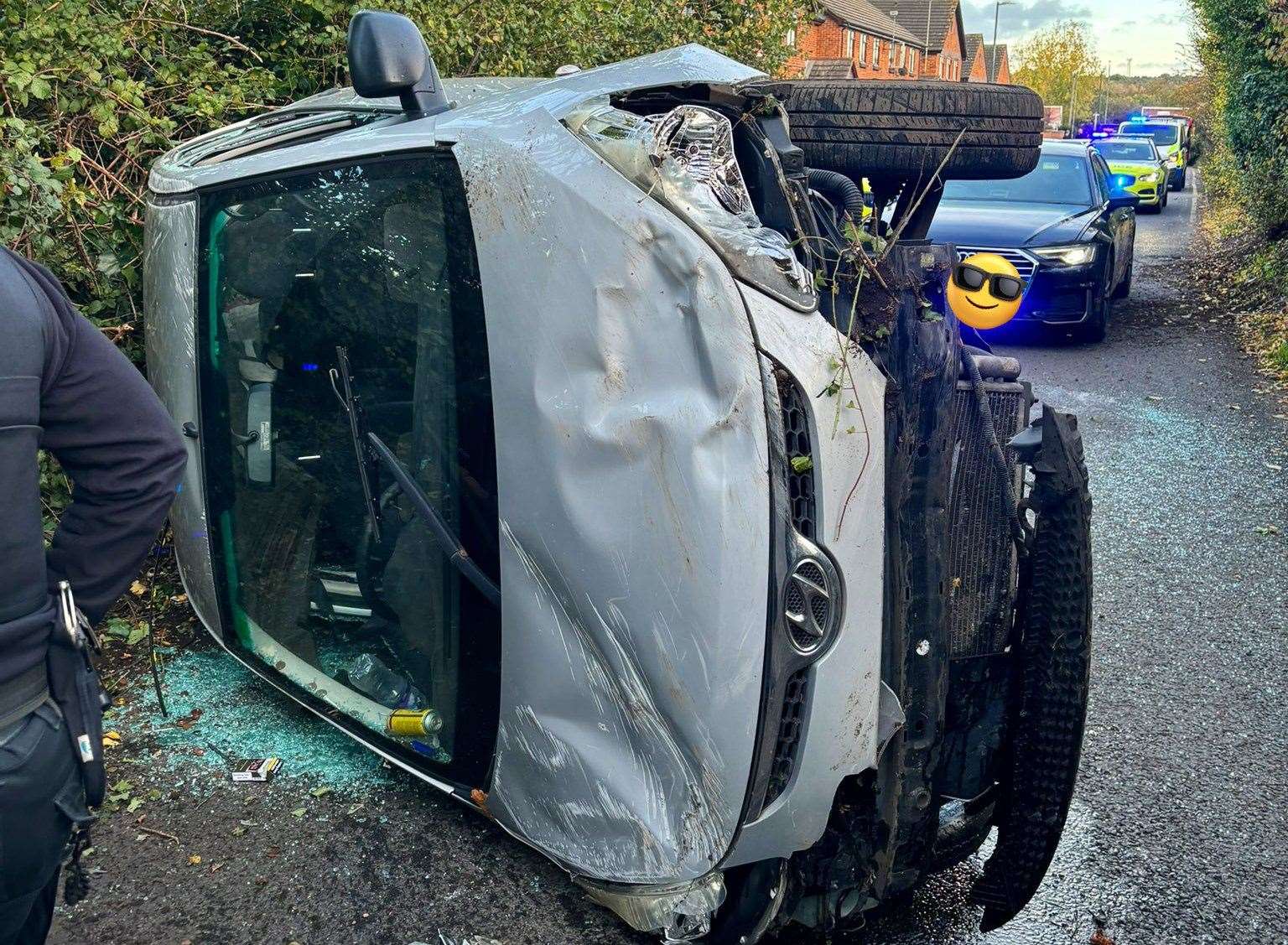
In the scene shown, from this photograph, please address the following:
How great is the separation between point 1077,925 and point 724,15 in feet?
26.7

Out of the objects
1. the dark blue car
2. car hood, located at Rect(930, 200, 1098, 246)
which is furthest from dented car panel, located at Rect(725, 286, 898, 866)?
car hood, located at Rect(930, 200, 1098, 246)

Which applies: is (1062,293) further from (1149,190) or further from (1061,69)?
(1061,69)

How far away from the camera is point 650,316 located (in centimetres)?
226

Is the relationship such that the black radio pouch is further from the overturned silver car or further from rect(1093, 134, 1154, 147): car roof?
rect(1093, 134, 1154, 147): car roof

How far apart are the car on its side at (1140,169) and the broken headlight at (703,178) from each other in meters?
27.2

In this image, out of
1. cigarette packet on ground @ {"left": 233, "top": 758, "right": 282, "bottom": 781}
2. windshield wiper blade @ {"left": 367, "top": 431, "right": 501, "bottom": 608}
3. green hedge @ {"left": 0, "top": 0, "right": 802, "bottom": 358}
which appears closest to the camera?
windshield wiper blade @ {"left": 367, "top": 431, "right": 501, "bottom": 608}

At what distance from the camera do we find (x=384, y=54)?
2.73 m

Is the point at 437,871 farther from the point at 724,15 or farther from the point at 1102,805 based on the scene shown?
the point at 724,15

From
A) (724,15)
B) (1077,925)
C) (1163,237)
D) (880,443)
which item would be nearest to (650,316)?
(880,443)

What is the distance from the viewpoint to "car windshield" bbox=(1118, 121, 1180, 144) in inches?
1538

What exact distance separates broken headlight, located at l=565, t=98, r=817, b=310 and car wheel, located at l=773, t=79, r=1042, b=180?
619mm

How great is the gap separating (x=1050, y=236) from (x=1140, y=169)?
65.3ft

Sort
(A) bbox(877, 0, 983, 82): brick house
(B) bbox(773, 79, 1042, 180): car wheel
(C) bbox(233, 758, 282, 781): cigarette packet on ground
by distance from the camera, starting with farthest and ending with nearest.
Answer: (A) bbox(877, 0, 983, 82): brick house
(C) bbox(233, 758, 282, 781): cigarette packet on ground
(B) bbox(773, 79, 1042, 180): car wheel

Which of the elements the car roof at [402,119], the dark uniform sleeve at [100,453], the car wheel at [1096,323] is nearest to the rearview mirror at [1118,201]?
the car wheel at [1096,323]
